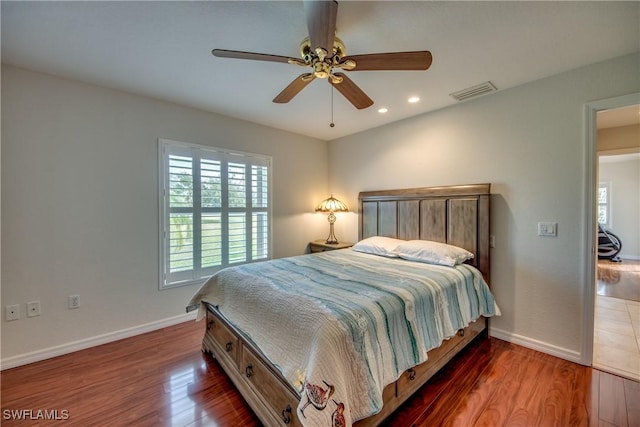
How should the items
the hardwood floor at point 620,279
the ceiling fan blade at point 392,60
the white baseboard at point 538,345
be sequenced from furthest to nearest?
the hardwood floor at point 620,279 → the white baseboard at point 538,345 → the ceiling fan blade at point 392,60

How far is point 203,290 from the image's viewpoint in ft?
7.52

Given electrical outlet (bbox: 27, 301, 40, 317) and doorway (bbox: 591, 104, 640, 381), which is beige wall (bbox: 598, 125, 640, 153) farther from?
electrical outlet (bbox: 27, 301, 40, 317)

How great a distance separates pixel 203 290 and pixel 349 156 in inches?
114

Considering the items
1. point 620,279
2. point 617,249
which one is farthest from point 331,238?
point 617,249

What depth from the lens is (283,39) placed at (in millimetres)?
1822

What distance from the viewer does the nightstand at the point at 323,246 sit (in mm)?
3840

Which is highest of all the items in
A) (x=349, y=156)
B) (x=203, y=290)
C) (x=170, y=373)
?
(x=349, y=156)

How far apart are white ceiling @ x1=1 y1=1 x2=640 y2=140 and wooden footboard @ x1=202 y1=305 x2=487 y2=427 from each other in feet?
6.88

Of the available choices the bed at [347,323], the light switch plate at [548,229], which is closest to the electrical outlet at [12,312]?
the bed at [347,323]

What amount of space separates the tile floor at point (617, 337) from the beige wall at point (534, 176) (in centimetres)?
28

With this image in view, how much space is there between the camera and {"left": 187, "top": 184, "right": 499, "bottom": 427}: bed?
125cm

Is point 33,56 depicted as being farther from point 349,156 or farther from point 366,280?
point 349,156

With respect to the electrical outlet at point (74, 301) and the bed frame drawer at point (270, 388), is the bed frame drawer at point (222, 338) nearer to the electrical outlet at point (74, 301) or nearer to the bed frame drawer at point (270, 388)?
the bed frame drawer at point (270, 388)

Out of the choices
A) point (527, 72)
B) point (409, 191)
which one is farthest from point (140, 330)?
point (527, 72)
